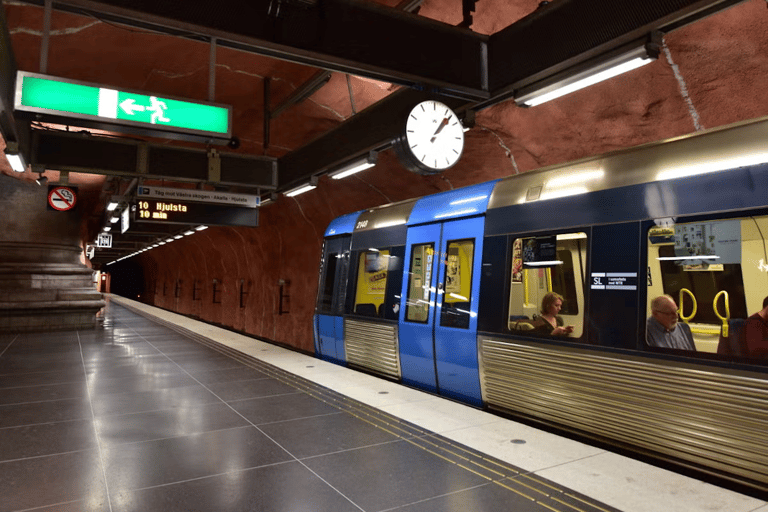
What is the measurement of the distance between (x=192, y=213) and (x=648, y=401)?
28.6ft

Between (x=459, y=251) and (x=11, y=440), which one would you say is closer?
(x=11, y=440)

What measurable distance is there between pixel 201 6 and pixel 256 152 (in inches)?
279

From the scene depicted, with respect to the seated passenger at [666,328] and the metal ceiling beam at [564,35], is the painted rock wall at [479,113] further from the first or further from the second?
the seated passenger at [666,328]

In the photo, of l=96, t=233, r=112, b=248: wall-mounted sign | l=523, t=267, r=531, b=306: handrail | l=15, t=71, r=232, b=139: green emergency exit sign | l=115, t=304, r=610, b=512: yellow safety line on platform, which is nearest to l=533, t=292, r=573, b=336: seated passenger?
l=523, t=267, r=531, b=306: handrail

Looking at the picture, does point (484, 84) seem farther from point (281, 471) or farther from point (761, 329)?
point (281, 471)

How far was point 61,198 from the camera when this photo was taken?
11.4 meters

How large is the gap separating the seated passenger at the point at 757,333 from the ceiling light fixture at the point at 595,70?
189cm

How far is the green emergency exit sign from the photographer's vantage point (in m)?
3.99

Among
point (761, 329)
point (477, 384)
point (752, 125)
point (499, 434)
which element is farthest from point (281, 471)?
point (752, 125)

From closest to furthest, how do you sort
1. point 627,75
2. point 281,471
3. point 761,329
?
point 761,329 → point 281,471 → point 627,75

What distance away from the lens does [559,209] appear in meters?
4.93

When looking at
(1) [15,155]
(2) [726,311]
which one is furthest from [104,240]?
(2) [726,311]

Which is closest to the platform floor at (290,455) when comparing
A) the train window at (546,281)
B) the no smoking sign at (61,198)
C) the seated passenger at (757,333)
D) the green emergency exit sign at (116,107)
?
the seated passenger at (757,333)

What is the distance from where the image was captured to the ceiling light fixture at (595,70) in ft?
11.3
